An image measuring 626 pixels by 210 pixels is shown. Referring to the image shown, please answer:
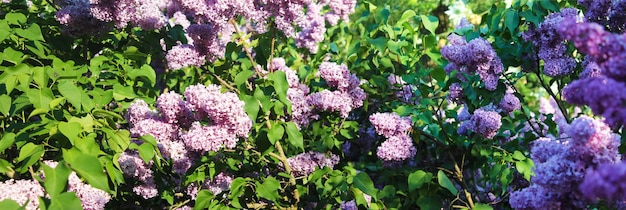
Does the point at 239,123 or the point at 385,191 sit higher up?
the point at 239,123

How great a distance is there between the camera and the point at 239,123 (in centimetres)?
Answer: 219

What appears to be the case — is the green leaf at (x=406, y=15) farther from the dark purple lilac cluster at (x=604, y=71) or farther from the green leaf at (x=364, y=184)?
the dark purple lilac cluster at (x=604, y=71)

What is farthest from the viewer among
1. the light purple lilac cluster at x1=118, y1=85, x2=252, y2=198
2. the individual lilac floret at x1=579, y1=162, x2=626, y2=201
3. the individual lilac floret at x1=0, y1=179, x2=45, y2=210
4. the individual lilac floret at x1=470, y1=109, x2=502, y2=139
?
the individual lilac floret at x1=470, y1=109, x2=502, y2=139

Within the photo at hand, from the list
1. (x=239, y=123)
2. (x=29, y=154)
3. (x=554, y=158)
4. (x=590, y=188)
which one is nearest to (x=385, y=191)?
(x=239, y=123)

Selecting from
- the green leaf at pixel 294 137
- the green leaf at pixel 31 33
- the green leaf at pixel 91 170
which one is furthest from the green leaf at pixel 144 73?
the green leaf at pixel 91 170

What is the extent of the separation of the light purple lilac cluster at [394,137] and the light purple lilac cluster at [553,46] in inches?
22.2

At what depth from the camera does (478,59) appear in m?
2.36

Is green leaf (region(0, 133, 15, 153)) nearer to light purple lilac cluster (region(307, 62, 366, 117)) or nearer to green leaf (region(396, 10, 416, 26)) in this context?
light purple lilac cluster (region(307, 62, 366, 117))

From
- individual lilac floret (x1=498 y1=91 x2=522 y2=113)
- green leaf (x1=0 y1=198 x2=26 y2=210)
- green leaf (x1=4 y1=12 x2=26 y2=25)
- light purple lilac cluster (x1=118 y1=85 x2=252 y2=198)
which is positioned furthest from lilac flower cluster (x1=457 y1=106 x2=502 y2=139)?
green leaf (x1=4 y1=12 x2=26 y2=25)

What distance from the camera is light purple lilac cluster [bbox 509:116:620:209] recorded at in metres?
1.37

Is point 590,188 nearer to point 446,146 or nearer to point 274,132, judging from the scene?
point 274,132

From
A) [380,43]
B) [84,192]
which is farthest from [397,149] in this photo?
[84,192]

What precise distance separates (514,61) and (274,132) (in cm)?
97

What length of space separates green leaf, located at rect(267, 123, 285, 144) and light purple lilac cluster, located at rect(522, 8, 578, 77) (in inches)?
37.1
